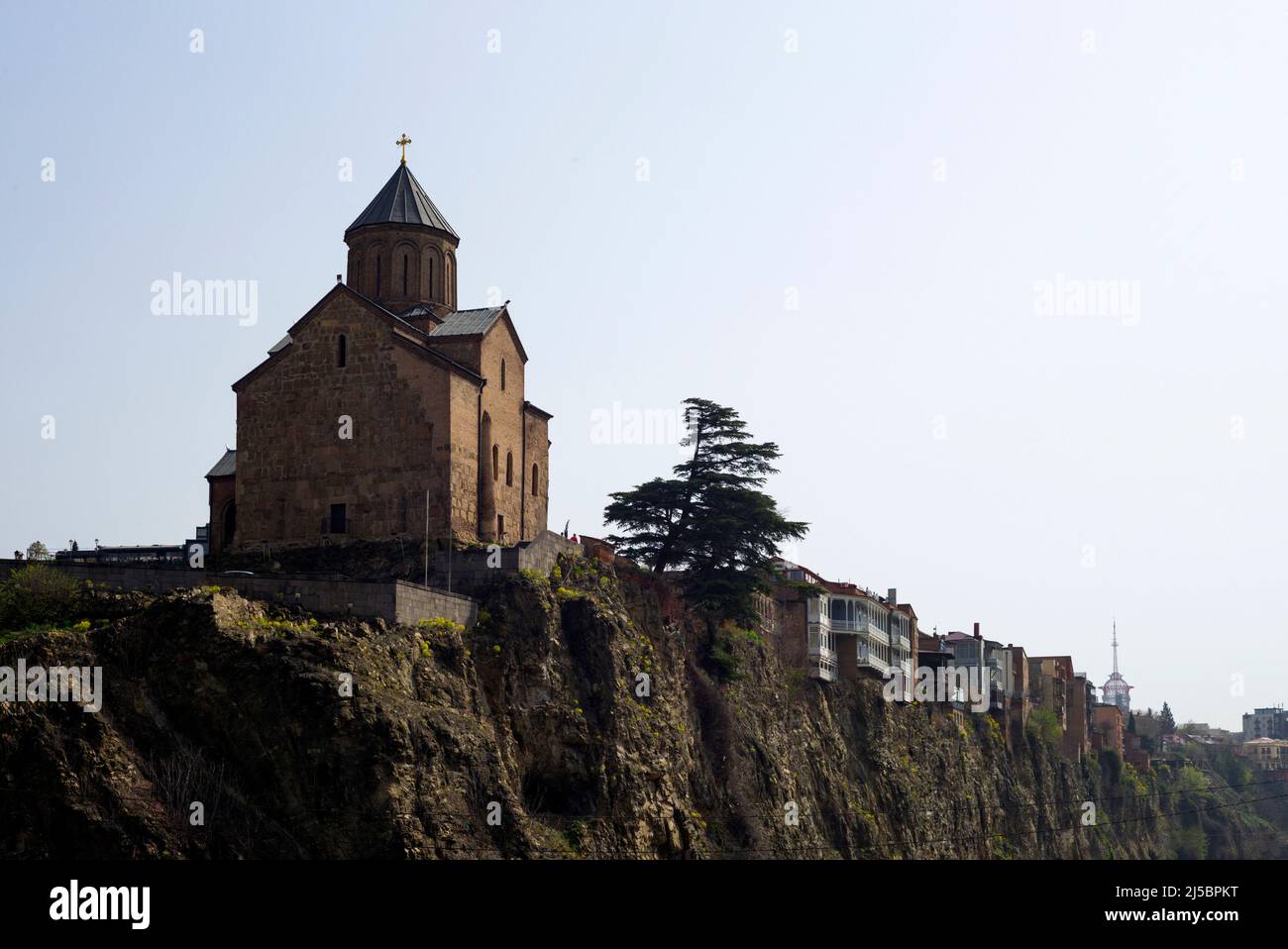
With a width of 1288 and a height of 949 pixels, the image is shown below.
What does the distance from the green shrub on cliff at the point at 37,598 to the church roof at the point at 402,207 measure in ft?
57.7

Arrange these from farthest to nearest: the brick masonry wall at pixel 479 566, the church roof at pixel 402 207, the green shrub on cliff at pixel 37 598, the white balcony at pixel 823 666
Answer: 1. the white balcony at pixel 823 666
2. the church roof at pixel 402 207
3. the brick masonry wall at pixel 479 566
4. the green shrub on cliff at pixel 37 598

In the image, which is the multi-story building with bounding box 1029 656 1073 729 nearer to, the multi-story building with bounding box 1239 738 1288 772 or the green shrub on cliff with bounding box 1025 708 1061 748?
the green shrub on cliff with bounding box 1025 708 1061 748

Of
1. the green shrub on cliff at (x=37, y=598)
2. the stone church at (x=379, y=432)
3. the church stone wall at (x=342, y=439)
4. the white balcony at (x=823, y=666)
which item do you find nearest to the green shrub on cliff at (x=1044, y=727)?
the white balcony at (x=823, y=666)

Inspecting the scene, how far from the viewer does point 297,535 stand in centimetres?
4312

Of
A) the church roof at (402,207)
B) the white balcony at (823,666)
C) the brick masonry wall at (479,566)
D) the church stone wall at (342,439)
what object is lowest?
the white balcony at (823,666)

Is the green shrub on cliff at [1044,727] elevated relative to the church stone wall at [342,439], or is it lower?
lower

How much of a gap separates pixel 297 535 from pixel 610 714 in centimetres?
977

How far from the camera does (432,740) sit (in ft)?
109

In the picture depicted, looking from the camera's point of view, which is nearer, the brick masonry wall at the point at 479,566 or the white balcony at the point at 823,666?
the brick masonry wall at the point at 479,566

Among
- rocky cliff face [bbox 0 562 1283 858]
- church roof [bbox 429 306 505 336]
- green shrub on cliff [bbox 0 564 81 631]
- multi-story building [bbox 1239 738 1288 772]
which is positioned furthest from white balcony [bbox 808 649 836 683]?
multi-story building [bbox 1239 738 1288 772]

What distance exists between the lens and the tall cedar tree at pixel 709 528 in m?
49.3

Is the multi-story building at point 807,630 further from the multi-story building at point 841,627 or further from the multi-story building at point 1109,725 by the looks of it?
the multi-story building at point 1109,725

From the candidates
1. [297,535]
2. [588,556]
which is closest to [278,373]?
[297,535]
